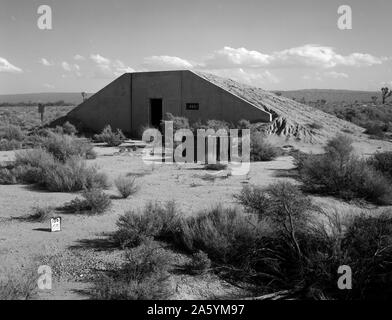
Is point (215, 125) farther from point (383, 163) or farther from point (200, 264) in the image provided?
point (200, 264)

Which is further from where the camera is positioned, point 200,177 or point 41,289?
point 200,177

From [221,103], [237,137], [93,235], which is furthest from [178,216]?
[221,103]

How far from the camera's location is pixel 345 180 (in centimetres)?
1044

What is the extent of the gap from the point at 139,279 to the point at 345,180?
262 inches

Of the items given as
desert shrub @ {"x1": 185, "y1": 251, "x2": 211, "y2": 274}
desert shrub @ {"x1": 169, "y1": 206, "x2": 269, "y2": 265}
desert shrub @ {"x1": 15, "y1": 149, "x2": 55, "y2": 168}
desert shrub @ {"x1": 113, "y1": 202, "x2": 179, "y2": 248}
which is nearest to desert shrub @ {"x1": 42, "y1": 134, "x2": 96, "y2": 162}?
desert shrub @ {"x1": 15, "y1": 149, "x2": 55, "y2": 168}

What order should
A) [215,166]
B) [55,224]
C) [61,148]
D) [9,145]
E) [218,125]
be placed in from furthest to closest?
[218,125] → [9,145] → [61,148] → [215,166] → [55,224]

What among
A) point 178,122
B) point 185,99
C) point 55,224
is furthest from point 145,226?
point 185,99

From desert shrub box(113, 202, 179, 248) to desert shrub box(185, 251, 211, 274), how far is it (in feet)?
3.18

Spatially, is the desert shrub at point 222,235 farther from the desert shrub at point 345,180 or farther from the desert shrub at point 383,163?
the desert shrub at point 383,163

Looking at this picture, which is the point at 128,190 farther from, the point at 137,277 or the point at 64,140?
the point at 64,140

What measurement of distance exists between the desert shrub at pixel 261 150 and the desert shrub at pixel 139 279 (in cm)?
1030

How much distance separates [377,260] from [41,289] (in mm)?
4317

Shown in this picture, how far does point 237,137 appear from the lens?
1788cm

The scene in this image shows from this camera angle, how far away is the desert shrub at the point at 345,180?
32.2ft
